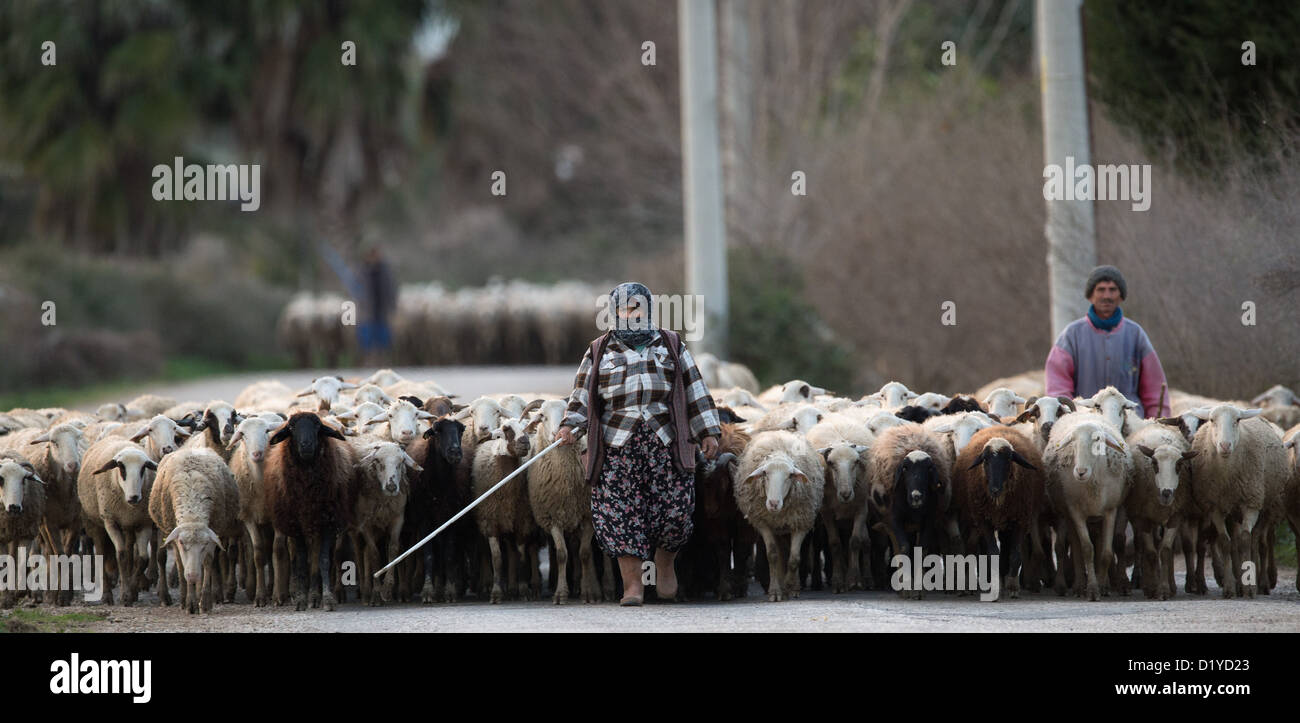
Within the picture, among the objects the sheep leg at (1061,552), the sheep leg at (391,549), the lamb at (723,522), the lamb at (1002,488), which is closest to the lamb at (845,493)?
the lamb at (723,522)

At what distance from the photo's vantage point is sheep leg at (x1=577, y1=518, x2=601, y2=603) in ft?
36.9

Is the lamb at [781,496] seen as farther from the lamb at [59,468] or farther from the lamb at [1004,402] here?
the lamb at [59,468]

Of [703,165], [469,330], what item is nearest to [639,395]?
[703,165]

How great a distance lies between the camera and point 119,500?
38.2 ft

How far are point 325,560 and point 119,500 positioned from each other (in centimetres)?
171

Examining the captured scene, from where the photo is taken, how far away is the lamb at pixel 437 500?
1161 centimetres

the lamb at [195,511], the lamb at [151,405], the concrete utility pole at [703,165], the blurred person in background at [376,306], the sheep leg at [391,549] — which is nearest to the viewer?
the lamb at [195,511]

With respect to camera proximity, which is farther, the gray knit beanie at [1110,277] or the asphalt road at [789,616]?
the gray knit beanie at [1110,277]

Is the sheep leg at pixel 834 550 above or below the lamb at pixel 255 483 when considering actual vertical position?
below

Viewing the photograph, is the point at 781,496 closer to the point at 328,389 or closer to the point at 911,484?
the point at 911,484

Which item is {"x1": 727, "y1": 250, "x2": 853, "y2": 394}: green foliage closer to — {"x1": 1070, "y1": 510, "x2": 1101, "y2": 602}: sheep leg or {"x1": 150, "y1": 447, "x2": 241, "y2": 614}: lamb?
{"x1": 1070, "y1": 510, "x2": 1101, "y2": 602}: sheep leg

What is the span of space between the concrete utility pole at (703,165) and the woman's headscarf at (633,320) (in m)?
9.85

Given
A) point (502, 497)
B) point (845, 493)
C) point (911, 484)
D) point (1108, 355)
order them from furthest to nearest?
point (1108, 355) < point (502, 497) < point (845, 493) < point (911, 484)
